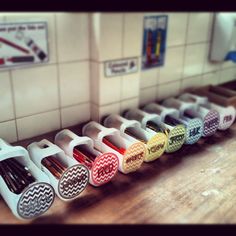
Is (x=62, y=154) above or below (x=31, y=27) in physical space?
below

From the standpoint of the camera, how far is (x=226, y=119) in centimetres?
159

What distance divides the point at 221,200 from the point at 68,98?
0.82 metres

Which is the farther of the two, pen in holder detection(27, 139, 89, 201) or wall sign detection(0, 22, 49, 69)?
wall sign detection(0, 22, 49, 69)

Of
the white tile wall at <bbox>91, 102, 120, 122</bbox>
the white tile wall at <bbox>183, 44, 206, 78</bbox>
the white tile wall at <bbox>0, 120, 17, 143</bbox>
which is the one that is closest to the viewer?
the white tile wall at <bbox>0, 120, 17, 143</bbox>

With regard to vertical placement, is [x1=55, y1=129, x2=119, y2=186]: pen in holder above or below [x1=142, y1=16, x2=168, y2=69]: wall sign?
below

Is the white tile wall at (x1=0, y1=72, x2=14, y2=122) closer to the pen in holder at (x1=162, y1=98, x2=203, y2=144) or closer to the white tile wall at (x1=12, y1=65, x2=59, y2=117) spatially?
the white tile wall at (x1=12, y1=65, x2=59, y2=117)

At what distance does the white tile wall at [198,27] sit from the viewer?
1781mm

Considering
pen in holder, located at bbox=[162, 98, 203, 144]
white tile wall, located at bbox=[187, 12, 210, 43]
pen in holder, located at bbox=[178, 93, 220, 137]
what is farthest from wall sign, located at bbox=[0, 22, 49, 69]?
white tile wall, located at bbox=[187, 12, 210, 43]

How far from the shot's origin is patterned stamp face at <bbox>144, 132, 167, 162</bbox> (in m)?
1.27

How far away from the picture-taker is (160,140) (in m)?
1.29

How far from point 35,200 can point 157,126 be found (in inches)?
28.4

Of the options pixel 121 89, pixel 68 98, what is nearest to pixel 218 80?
pixel 121 89
